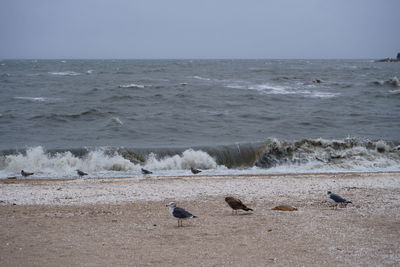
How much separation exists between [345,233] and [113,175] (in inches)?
380

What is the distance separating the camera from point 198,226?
809cm

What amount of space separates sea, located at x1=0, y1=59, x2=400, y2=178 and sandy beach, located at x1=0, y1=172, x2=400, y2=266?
14.2ft

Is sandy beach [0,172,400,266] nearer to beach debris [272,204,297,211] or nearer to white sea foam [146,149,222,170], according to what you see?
beach debris [272,204,297,211]

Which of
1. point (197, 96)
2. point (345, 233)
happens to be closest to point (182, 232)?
point (345, 233)

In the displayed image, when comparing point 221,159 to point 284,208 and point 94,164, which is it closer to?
point 94,164

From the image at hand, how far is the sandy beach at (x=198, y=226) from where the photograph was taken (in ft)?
21.1

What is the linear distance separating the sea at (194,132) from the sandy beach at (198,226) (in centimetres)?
434

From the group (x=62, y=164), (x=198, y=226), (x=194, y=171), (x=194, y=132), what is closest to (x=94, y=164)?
(x=62, y=164)

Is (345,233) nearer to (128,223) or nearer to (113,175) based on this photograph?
(128,223)

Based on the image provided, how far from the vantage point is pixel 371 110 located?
100 ft

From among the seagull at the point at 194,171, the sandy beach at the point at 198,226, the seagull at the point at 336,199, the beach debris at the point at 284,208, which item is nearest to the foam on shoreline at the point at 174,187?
the sandy beach at the point at 198,226

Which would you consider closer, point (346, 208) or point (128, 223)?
point (128, 223)

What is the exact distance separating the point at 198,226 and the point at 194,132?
15.3 m

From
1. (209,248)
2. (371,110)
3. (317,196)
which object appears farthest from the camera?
(371,110)
